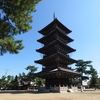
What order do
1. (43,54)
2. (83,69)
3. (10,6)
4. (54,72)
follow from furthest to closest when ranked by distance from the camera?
(83,69)
(43,54)
(54,72)
(10,6)

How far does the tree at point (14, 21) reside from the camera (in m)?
11.7

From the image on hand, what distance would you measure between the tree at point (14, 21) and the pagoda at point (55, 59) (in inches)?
601

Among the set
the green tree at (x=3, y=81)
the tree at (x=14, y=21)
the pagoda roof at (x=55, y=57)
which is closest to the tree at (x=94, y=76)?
the pagoda roof at (x=55, y=57)

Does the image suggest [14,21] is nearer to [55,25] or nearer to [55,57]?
[55,57]

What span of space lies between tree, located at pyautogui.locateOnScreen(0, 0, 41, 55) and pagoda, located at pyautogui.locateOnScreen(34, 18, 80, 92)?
50.1 ft

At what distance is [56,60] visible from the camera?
29.4 metres

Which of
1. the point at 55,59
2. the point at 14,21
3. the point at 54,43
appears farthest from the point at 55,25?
the point at 14,21

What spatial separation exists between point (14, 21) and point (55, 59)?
59.6 feet

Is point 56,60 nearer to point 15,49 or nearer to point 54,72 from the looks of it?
point 54,72

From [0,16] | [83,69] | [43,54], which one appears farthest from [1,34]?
[83,69]

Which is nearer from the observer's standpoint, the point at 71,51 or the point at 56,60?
the point at 56,60

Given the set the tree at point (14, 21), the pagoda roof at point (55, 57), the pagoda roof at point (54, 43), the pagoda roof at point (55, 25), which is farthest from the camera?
the pagoda roof at point (55, 25)

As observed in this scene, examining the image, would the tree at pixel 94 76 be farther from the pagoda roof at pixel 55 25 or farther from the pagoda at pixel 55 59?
the pagoda roof at pixel 55 25

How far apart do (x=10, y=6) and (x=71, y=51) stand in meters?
25.5
